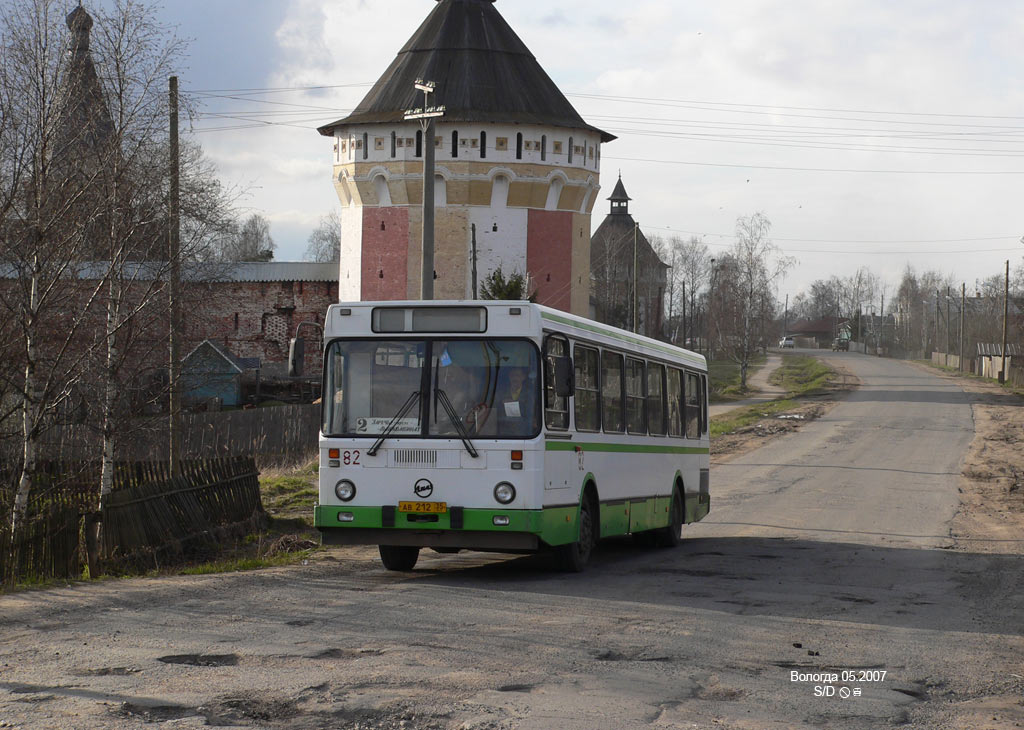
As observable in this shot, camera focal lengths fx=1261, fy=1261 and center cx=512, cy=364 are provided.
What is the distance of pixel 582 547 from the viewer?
44.2ft

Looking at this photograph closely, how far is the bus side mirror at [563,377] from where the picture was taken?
12.2 m

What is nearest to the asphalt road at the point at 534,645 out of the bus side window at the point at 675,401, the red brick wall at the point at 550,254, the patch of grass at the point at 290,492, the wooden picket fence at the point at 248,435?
the bus side window at the point at 675,401

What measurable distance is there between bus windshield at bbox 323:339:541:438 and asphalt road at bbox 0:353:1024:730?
60.2 inches

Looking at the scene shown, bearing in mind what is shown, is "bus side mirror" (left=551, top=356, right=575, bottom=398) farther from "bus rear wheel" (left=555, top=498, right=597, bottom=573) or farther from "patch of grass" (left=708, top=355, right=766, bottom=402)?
"patch of grass" (left=708, top=355, right=766, bottom=402)

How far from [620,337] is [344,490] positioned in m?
4.11

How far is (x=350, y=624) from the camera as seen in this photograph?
9.38 metres

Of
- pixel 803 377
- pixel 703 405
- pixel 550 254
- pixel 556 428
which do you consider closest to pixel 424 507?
pixel 556 428

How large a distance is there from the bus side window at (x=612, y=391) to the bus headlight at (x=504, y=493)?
241cm

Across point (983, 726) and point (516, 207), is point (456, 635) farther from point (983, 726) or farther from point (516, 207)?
point (516, 207)

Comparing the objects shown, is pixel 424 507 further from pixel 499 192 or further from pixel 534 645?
pixel 499 192

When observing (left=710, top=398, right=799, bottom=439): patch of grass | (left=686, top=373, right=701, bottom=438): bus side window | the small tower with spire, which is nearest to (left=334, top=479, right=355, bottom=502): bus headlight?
(left=686, top=373, right=701, bottom=438): bus side window

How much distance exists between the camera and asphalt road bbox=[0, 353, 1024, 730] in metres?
6.84

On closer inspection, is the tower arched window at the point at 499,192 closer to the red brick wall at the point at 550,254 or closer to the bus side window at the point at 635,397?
the red brick wall at the point at 550,254

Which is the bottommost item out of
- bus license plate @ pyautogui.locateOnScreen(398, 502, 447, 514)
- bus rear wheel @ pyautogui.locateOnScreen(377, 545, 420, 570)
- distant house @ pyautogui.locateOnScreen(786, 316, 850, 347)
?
bus rear wheel @ pyautogui.locateOnScreen(377, 545, 420, 570)
